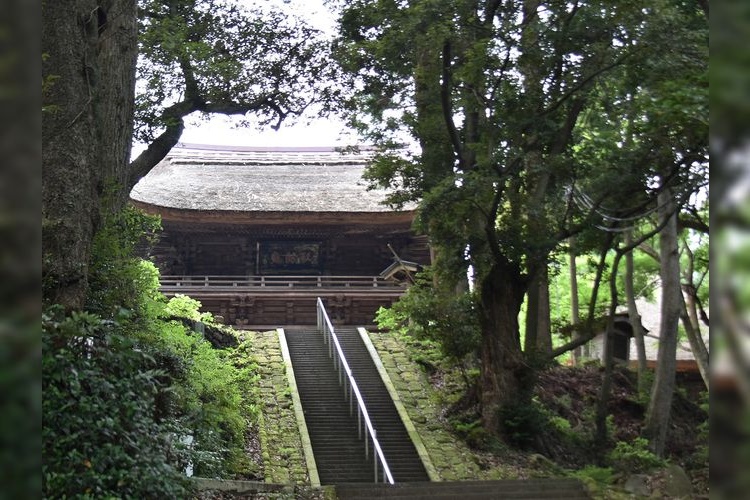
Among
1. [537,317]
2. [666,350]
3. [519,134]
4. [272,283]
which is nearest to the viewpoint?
[519,134]

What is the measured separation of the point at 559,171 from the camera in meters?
14.7

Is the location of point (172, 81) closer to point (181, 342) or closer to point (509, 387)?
point (181, 342)

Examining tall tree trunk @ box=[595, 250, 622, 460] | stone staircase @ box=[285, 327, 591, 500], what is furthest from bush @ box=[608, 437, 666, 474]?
stone staircase @ box=[285, 327, 591, 500]

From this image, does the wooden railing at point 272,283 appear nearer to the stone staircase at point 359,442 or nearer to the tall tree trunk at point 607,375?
the stone staircase at point 359,442

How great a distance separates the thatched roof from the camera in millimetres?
25406

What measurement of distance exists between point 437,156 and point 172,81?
4767 millimetres

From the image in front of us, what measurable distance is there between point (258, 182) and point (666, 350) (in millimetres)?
15774

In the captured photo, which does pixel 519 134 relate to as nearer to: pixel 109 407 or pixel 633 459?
pixel 633 459

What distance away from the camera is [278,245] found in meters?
26.4

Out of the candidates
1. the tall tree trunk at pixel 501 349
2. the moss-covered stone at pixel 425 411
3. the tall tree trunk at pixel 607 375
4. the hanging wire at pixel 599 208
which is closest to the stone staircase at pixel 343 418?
the moss-covered stone at pixel 425 411

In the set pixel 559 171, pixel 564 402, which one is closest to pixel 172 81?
pixel 559 171

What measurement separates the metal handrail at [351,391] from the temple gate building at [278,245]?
2.79 metres

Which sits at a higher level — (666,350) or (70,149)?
(70,149)

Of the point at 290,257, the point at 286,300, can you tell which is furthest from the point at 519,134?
the point at 290,257
